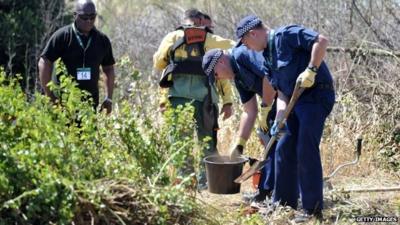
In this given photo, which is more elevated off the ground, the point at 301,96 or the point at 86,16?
the point at 86,16

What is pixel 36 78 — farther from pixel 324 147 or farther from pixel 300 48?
pixel 300 48

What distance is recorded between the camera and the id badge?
686 cm

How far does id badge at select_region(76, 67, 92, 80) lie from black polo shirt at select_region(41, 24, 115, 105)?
0.03 metres

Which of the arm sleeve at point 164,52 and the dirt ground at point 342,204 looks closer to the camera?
the dirt ground at point 342,204

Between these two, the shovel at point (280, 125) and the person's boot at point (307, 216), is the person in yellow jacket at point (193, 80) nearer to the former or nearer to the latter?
the shovel at point (280, 125)

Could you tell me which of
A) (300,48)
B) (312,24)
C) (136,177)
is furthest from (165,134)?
(312,24)

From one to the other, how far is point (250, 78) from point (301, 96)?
2.44ft

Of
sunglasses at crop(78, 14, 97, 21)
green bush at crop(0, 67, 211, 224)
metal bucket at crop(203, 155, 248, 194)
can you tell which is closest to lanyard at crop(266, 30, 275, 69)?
metal bucket at crop(203, 155, 248, 194)

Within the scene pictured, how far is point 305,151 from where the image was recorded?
5.50 m

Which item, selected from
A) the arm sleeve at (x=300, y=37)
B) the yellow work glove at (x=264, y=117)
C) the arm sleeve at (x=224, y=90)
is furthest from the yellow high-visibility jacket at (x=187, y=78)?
the arm sleeve at (x=300, y=37)

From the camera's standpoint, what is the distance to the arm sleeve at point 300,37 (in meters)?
5.39

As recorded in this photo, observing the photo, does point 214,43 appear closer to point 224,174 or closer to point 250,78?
point 250,78

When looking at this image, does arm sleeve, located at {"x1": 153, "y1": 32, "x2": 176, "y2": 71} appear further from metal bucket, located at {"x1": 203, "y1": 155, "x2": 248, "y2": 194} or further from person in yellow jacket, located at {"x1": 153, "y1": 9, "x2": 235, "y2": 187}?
metal bucket, located at {"x1": 203, "y1": 155, "x2": 248, "y2": 194}

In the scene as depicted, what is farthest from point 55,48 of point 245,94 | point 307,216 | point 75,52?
point 307,216
